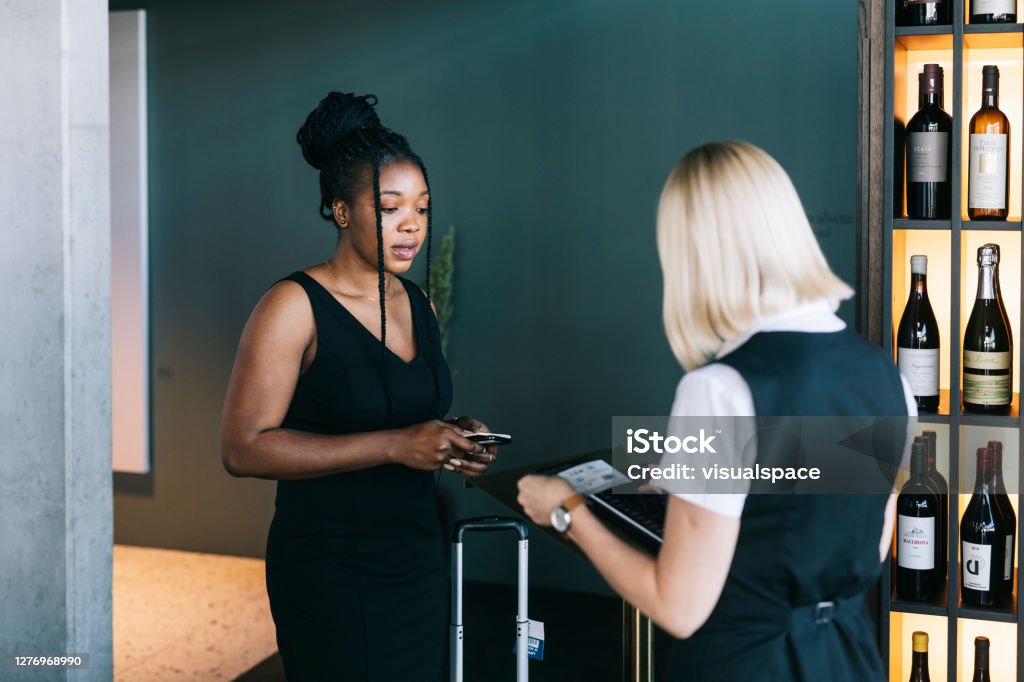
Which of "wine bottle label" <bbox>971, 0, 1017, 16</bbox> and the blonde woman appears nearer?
the blonde woman

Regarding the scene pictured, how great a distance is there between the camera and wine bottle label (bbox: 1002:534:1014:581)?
94.5 inches

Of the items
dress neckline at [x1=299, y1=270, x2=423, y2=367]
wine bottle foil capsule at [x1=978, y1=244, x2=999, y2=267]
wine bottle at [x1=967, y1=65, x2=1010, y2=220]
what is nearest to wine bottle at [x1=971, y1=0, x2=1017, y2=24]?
wine bottle at [x1=967, y1=65, x2=1010, y2=220]

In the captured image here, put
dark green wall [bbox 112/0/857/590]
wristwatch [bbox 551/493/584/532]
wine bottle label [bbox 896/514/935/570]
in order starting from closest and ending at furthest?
1. wristwatch [bbox 551/493/584/532]
2. wine bottle label [bbox 896/514/935/570]
3. dark green wall [bbox 112/0/857/590]

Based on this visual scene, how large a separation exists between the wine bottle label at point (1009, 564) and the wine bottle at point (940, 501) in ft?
0.44

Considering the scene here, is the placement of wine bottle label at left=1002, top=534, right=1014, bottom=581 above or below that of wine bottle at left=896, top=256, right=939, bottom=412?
below

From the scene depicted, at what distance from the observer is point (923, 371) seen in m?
2.41

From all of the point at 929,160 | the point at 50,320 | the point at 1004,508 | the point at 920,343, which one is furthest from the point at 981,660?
the point at 50,320

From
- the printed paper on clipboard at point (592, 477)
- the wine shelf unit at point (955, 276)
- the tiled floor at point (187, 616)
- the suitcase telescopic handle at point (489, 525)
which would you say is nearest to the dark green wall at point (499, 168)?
the tiled floor at point (187, 616)

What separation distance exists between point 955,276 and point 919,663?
94 cm

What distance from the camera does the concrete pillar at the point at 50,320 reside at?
2.26 meters

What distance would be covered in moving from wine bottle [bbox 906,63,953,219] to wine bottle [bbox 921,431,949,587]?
554 millimetres

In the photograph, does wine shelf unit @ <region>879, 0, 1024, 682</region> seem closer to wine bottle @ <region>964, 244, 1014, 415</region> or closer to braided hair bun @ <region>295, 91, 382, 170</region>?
wine bottle @ <region>964, 244, 1014, 415</region>

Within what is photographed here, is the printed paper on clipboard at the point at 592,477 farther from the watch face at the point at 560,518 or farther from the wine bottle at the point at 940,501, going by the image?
the wine bottle at the point at 940,501

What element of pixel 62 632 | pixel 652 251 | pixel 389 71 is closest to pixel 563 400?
pixel 652 251
